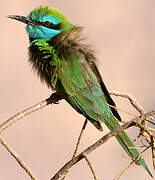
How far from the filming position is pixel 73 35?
2738mm

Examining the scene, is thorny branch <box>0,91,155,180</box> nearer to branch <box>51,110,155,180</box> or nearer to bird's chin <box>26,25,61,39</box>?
branch <box>51,110,155,180</box>

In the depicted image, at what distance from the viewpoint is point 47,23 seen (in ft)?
9.30

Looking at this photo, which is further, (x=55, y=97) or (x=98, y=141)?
(x=55, y=97)

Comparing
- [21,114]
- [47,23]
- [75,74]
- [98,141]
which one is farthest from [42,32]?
[98,141]

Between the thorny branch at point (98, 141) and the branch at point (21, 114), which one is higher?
the branch at point (21, 114)

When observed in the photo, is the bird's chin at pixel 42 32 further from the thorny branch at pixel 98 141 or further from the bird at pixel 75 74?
the thorny branch at pixel 98 141

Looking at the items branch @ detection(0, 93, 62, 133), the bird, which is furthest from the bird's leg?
branch @ detection(0, 93, 62, 133)

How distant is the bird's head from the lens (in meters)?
2.83

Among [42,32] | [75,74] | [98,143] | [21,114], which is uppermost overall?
[42,32]

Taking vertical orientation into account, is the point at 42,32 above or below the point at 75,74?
above

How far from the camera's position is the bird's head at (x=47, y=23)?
2.83 meters

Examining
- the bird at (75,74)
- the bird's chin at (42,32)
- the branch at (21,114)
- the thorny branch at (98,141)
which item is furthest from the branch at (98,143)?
the bird's chin at (42,32)

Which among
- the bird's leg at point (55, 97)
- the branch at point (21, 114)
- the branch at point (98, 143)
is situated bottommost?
the branch at point (98, 143)

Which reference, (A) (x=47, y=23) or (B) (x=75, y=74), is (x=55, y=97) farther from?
(A) (x=47, y=23)
